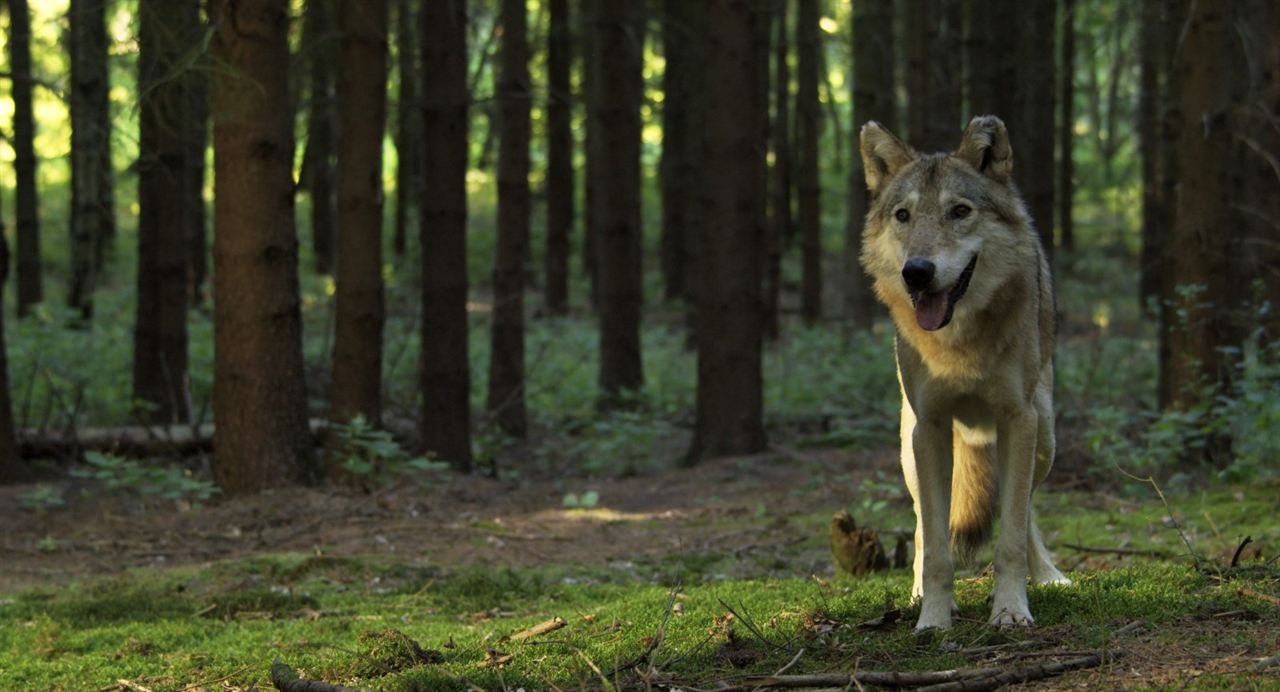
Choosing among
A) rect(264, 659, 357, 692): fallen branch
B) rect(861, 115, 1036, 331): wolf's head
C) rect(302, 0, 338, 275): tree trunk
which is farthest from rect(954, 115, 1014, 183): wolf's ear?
rect(302, 0, 338, 275): tree trunk

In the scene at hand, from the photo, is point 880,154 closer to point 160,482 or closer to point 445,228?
point 160,482

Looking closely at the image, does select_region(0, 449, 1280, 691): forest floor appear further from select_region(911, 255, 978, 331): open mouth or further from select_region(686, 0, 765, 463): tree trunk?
select_region(911, 255, 978, 331): open mouth

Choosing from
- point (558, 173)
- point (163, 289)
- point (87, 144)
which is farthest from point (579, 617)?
point (558, 173)

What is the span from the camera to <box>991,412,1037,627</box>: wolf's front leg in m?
5.41

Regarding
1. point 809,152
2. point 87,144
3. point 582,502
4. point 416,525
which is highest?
point 809,152

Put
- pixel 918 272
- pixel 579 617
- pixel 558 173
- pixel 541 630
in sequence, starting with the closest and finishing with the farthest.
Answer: pixel 918 272 < pixel 541 630 < pixel 579 617 < pixel 558 173

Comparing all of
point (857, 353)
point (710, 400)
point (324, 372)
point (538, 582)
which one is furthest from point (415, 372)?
point (538, 582)

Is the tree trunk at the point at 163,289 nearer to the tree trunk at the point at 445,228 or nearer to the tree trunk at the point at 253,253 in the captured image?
the tree trunk at the point at 445,228

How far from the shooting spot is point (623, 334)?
1881cm

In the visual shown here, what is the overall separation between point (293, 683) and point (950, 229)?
→ 10.5 ft

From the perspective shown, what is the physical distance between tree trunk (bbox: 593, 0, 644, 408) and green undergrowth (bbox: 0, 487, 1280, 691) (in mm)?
9520

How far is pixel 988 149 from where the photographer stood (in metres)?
5.75

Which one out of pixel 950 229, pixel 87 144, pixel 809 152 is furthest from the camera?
pixel 809 152

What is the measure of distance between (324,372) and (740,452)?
5866mm
